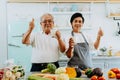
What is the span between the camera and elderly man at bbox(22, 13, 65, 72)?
8.63 feet

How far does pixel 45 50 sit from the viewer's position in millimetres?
2639

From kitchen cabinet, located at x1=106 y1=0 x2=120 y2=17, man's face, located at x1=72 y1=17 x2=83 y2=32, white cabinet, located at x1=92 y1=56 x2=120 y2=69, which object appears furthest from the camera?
kitchen cabinet, located at x1=106 y1=0 x2=120 y2=17

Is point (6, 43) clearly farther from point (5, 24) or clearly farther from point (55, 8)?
point (55, 8)

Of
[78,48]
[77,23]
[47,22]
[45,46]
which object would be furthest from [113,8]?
[45,46]

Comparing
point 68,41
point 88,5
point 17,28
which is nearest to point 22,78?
point 68,41

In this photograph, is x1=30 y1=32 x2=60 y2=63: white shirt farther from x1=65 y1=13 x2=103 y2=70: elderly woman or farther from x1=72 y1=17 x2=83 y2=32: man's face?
x1=72 y1=17 x2=83 y2=32: man's face

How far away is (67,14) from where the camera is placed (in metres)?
4.32

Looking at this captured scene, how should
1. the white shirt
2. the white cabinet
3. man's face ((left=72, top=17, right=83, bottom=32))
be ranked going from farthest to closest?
the white cabinet < man's face ((left=72, top=17, right=83, bottom=32)) < the white shirt

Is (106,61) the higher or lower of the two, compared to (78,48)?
lower

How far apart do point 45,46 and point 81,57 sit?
419 millimetres

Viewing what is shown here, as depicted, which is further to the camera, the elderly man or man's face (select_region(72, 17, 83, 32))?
man's face (select_region(72, 17, 83, 32))

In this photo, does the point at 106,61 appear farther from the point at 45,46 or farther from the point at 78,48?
the point at 45,46

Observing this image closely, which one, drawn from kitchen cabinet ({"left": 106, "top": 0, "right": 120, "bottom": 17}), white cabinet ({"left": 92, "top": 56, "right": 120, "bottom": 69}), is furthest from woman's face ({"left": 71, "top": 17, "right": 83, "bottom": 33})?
kitchen cabinet ({"left": 106, "top": 0, "right": 120, "bottom": 17})

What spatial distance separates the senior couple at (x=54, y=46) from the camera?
2.63 meters
